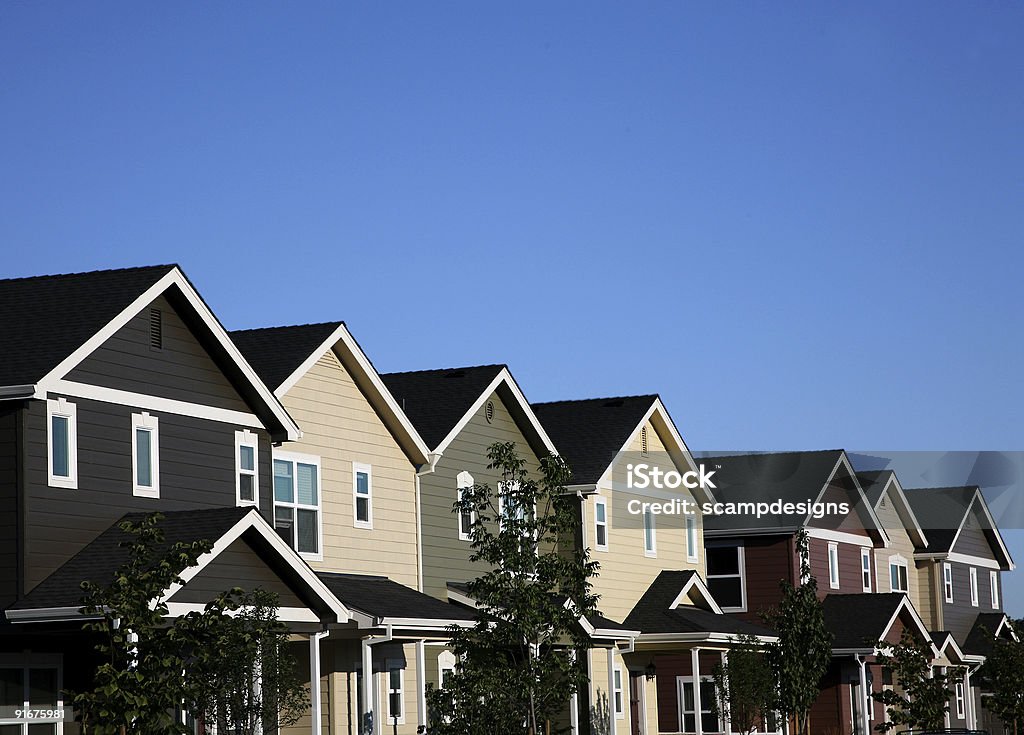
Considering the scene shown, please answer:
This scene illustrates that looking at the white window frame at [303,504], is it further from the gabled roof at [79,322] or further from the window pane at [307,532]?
the gabled roof at [79,322]

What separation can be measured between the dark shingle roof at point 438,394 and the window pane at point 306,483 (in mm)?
4099

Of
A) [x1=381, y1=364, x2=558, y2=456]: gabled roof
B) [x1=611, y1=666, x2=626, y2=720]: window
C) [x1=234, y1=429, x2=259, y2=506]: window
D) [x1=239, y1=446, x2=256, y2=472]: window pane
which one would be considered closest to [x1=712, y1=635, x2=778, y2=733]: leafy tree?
[x1=611, y1=666, x2=626, y2=720]: window

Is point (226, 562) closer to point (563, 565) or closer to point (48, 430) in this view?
point (48, 430)

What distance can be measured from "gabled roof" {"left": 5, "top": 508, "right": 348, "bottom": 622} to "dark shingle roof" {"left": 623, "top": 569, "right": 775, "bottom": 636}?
52.6 ft

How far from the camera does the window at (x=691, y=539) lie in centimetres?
4591

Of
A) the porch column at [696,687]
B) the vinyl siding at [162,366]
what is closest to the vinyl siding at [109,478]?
the vinyl siding at [162,366]

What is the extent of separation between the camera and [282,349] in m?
31.6

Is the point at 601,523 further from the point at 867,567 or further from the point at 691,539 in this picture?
the point at 867,567

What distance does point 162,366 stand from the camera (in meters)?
26.4

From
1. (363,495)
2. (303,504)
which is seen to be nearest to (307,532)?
(303,504)

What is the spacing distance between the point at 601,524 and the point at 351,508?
36.2ft

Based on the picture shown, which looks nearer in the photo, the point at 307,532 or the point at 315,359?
the point at 307,532

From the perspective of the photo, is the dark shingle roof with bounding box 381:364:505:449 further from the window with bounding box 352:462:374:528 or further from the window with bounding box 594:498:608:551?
the window with bounding box 594:498:608:551

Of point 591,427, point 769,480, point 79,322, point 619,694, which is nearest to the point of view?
point 79,322
